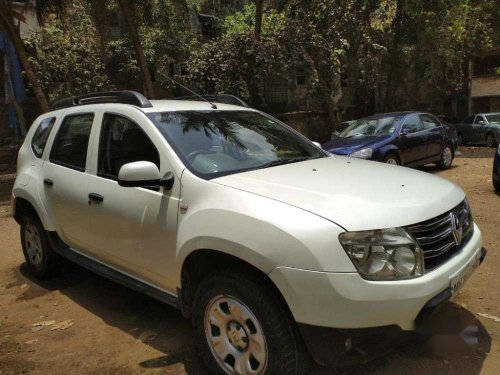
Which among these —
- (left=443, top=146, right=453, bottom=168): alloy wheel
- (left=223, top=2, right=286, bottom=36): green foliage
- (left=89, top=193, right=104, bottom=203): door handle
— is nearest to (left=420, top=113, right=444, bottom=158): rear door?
(left=443, top=146, right=453, bottom=168): alloy wheel

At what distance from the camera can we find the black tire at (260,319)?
2600 mm

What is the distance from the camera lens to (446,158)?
12.1 metres

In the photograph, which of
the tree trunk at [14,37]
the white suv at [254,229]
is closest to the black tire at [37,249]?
the white suv at [254,229]

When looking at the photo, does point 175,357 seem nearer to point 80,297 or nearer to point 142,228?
point 142,228

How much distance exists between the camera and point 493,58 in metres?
27.6

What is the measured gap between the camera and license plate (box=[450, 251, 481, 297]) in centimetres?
278

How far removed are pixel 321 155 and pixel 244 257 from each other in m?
1.69

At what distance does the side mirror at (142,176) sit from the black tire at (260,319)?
2.36 ft

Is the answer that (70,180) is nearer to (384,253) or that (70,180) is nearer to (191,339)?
(191,339)

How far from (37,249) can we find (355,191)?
3.70 m

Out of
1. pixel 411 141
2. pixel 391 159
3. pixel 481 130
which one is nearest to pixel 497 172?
pixel 391 159

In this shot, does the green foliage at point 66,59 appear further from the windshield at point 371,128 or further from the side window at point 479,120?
the side window at point 479,120

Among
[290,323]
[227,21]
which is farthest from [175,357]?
[227,21]

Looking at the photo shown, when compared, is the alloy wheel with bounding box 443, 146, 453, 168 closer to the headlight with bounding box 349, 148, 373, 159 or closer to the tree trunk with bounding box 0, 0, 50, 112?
the headlight with bounding box 349, 148, 373, 159
